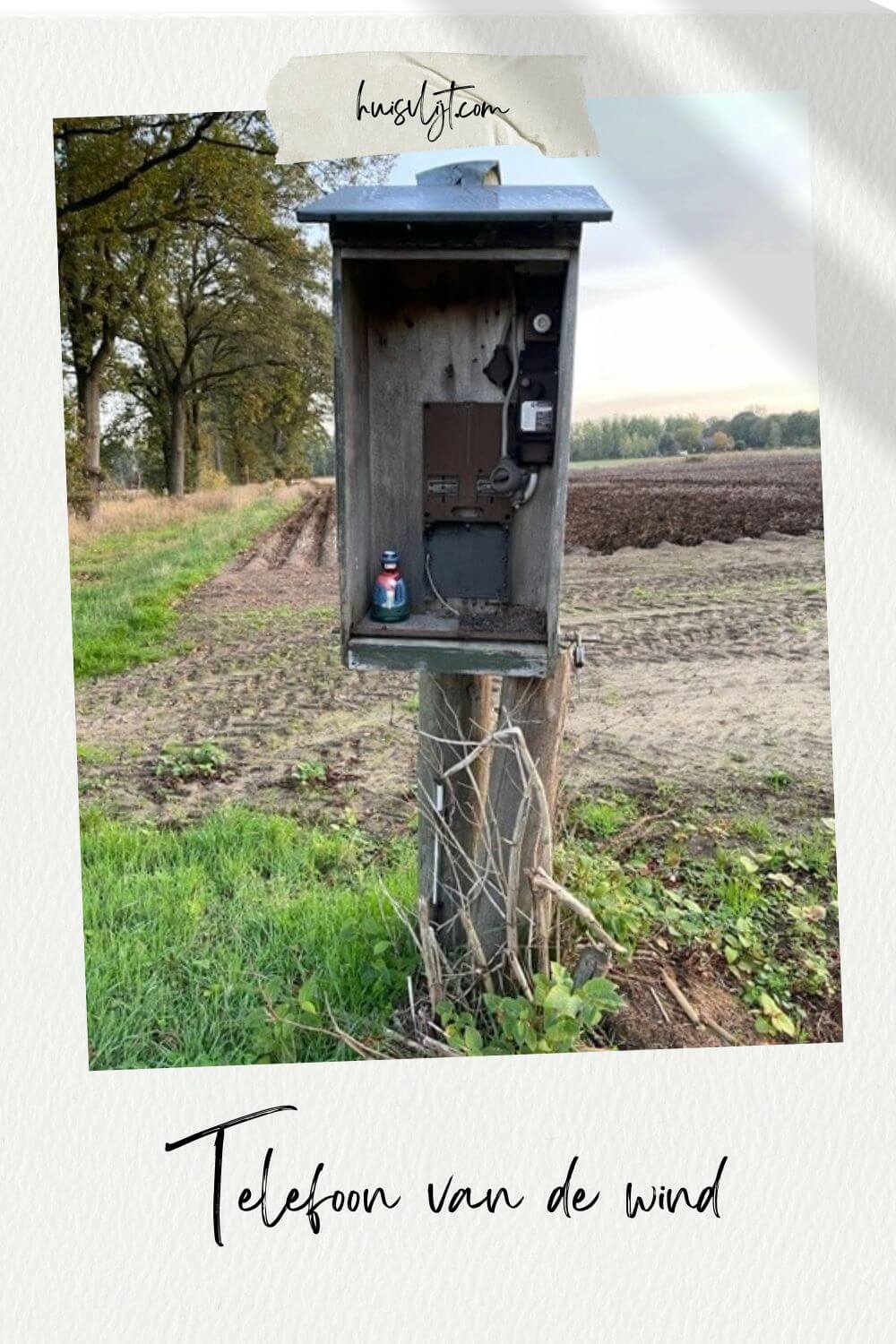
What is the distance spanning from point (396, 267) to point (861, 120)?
842mm

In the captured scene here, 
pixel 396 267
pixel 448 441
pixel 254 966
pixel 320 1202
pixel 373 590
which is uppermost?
pixel 396 267

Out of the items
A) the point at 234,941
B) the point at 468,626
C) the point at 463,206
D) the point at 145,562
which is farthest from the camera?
the point at 145,562

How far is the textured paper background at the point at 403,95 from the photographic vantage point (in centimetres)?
135

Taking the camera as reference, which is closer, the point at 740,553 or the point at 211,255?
the point at 211,255

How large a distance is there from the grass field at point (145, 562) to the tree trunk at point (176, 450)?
5 centimetres

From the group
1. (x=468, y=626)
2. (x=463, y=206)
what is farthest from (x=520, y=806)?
(x=463, y=206)

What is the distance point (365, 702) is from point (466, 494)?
4.45 ft

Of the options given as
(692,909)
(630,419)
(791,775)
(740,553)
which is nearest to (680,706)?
(791,775)

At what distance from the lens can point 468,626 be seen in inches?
61.0

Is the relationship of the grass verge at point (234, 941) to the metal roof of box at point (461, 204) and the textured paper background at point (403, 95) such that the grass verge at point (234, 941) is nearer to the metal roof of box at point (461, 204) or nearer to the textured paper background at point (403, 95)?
the metal roof of box at point (461, 204)

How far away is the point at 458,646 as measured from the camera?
143 cm

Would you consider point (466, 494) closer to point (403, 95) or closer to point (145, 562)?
point (403, 95)

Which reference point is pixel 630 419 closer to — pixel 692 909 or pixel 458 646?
pixel 458 646

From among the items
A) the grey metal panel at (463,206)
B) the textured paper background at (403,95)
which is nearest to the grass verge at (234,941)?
the grey metal panel at (463,206)
